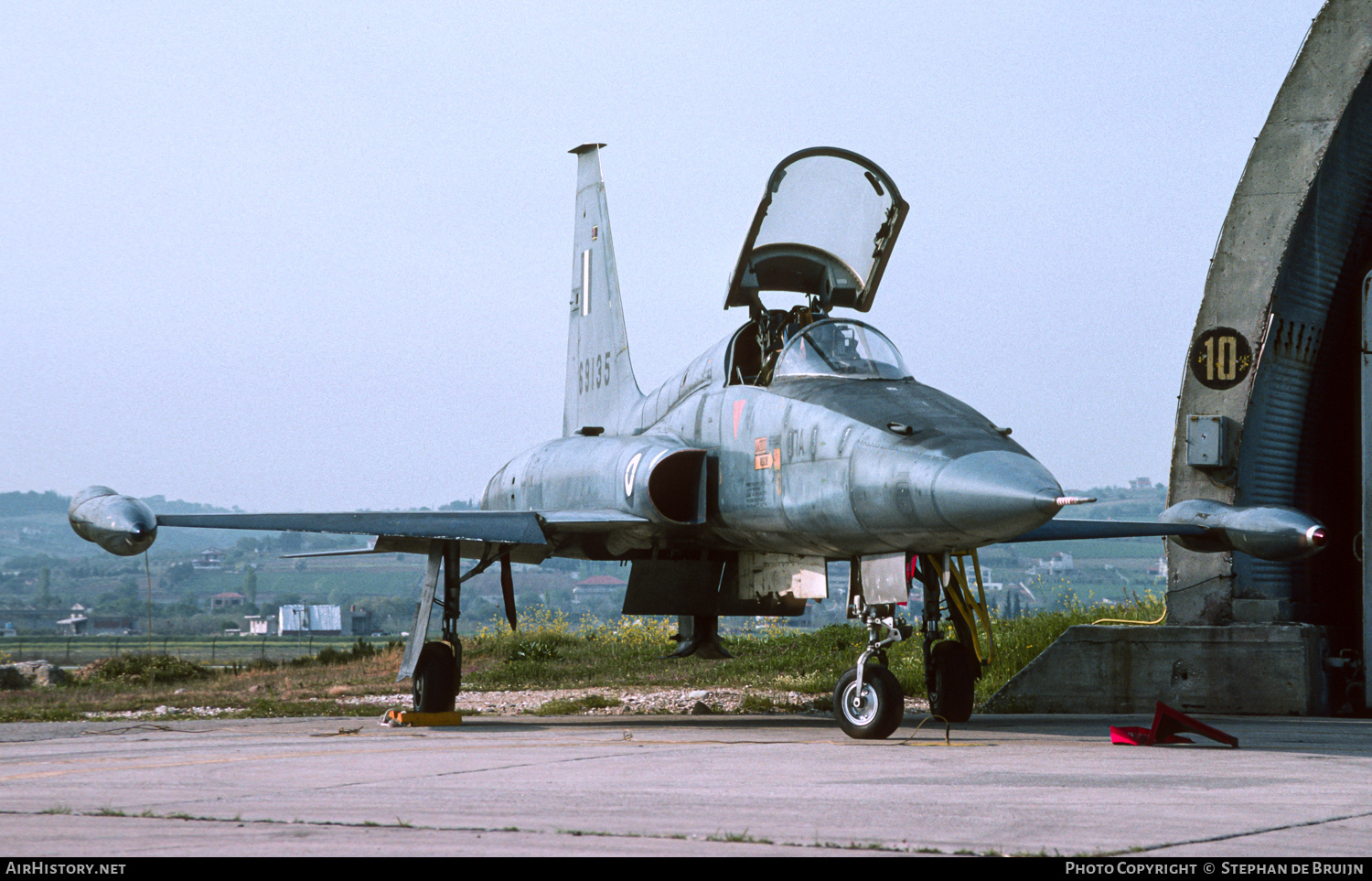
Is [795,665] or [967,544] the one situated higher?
[967,544]

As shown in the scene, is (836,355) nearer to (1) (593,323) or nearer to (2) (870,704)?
(2) (870,704)

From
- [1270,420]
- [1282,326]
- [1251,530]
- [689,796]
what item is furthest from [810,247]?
[689,796]

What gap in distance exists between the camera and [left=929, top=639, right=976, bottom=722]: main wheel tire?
12.4 m

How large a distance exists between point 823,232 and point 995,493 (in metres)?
4.98

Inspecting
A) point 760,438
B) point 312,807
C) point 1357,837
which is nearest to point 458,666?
point 760,438

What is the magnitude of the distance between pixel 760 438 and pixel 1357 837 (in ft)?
23.8

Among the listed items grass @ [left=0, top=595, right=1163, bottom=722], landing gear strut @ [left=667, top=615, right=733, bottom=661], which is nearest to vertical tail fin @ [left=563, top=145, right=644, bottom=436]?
landing gear strut @ [left=667, top=615, right=733, bottom=661]

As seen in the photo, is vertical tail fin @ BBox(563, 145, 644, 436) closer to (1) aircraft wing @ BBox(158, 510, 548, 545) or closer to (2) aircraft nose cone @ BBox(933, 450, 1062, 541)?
(1) aircraft wing @ BBox(158, 510, 548, 545)

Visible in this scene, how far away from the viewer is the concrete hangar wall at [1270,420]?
13.9 meters

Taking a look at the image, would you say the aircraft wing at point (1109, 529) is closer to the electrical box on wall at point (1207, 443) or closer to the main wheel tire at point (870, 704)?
the electrical box on wall at point (1207, 443)

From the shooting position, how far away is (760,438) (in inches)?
459

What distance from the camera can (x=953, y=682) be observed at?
12.3 meters

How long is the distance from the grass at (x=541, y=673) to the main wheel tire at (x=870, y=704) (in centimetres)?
498

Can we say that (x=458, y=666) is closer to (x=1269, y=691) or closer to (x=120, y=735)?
(x=120, y=735)
